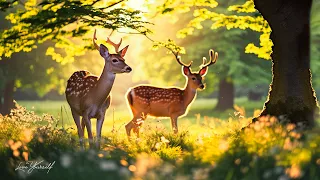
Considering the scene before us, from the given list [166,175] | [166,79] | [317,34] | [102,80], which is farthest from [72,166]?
[317,34]

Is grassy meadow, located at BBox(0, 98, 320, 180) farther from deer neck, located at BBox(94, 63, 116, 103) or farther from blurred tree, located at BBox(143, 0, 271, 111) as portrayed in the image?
blurred tree, located at BBox(143, 0, 271, 111)

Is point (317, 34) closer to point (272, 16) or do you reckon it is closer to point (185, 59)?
point (185, 59)

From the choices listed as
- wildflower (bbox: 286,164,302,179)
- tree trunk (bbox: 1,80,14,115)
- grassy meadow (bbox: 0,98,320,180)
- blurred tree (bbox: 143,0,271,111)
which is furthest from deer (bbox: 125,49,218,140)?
tree trunk (bbox: 1,80,14,115)

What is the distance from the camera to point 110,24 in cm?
1067

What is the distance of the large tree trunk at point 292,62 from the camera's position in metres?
10.2

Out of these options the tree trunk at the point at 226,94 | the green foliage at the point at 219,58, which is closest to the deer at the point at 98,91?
the green foliage at the point at 219,58

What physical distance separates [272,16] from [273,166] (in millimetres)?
5081

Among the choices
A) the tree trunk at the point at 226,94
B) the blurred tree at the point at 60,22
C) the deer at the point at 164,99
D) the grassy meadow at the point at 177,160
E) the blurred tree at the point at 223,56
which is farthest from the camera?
the tree trunk at the point at 226,94

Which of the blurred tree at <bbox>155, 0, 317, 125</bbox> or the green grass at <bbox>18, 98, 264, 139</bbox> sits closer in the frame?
the blurred tree at <bbox>155, 0, 317, 125</bbox>

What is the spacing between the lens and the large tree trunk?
1024 cm

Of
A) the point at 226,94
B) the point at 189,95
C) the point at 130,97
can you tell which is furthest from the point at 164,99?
the point at 226,94

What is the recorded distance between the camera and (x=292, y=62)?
1034 centimetres

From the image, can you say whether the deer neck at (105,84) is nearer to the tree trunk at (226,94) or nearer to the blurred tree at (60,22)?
the blurred tree at (60,22)

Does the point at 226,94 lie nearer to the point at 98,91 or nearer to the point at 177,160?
the point at 98,91
